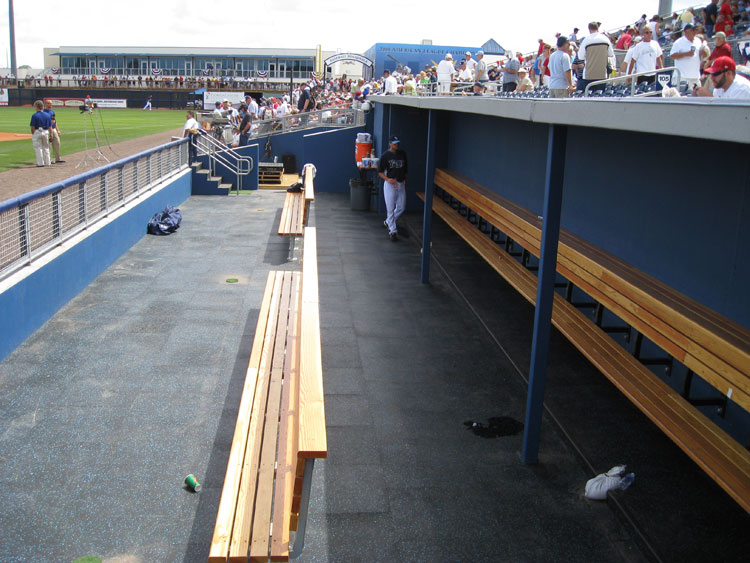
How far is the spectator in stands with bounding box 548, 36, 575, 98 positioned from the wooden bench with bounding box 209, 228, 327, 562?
4455mm

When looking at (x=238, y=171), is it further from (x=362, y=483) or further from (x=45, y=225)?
(x=362, y=483)

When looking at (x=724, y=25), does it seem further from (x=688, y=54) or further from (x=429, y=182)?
(x=429, y=182)

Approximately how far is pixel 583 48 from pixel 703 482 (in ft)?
19.4

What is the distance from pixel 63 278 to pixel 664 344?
6259 mm

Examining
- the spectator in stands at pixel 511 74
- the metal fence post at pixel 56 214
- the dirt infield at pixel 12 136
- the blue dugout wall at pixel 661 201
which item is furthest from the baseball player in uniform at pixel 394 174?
the dirt infield at pixel 12 136

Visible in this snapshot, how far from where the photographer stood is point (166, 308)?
8.11 m

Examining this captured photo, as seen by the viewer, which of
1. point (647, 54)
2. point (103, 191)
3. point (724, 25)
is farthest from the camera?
point (724, 25)

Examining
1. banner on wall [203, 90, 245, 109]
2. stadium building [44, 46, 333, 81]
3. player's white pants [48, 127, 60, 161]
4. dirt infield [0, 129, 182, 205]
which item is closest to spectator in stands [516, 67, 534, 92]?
dirt infield [0, 129, 182, 205]

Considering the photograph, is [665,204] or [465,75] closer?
[665,204]

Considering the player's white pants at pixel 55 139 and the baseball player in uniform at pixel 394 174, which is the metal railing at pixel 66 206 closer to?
the baseball player in uniform at pixel 394 174

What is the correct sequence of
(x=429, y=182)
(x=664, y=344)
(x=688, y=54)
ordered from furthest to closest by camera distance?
(x=429, y=182), (x=688, y=54), (x=664, y=344)

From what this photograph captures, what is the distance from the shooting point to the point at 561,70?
28.8 feet

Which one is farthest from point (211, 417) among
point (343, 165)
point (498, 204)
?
point (343, 165)

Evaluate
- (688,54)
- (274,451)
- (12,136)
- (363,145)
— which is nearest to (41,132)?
(363,145)
